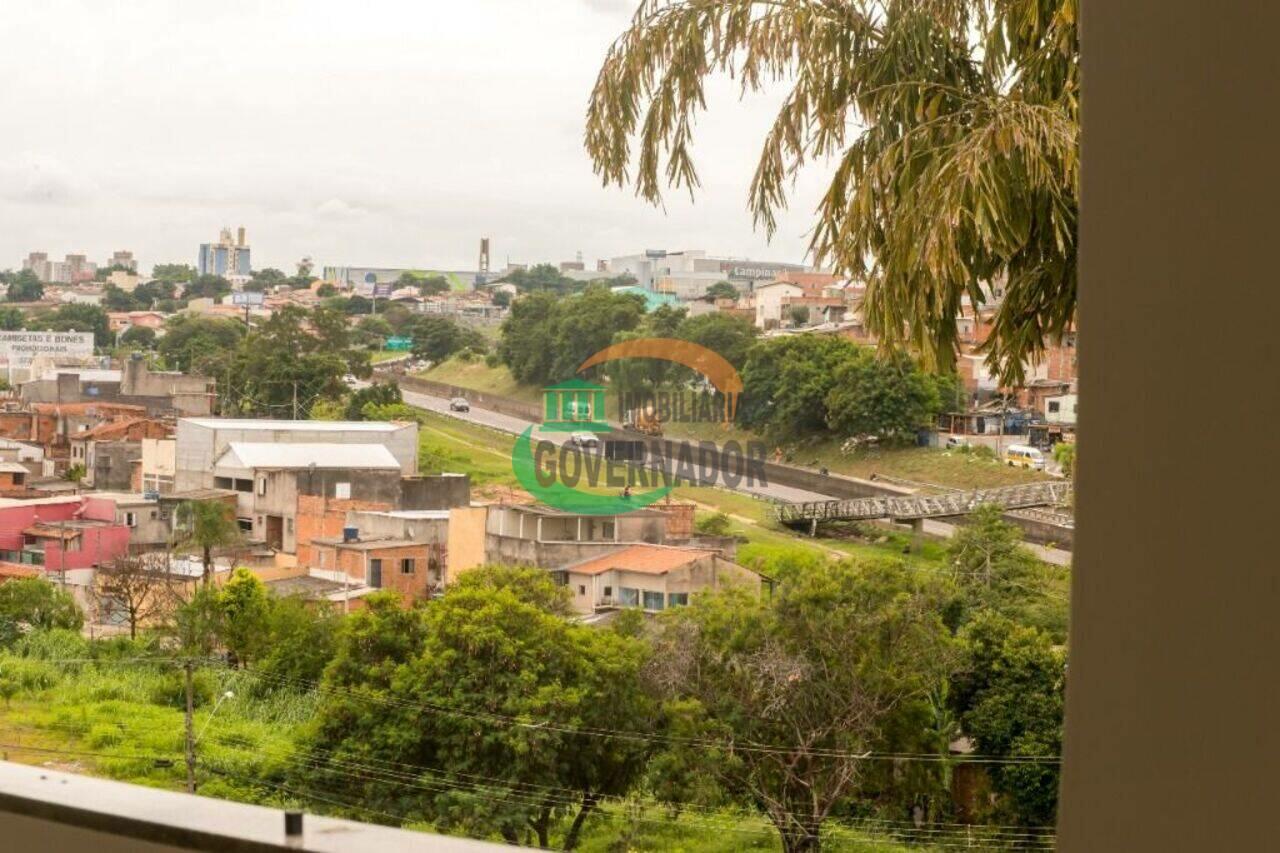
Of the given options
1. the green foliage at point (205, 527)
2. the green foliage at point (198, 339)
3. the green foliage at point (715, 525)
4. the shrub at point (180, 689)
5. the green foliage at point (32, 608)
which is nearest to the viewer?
the shrub at point (180, 689)

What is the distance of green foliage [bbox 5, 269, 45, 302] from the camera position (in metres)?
6.52

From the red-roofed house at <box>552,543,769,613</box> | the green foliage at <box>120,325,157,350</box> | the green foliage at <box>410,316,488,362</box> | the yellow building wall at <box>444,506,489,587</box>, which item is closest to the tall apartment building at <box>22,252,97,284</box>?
the green foliage at <box>120,325,157,350</box>

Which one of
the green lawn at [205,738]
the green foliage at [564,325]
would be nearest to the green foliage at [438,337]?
the green foliage at [564,325]

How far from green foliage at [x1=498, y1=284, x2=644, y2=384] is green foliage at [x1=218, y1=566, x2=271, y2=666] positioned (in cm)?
153

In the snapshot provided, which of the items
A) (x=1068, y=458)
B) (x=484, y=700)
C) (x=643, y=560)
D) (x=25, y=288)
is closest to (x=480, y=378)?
(x=643, y=560)

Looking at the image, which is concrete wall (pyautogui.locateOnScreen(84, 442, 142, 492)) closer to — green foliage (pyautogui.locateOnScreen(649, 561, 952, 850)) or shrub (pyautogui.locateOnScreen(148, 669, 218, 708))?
shrub (pyautogui.locateOnScreen(148, 669, 218, 708))

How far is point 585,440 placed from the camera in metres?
7.16

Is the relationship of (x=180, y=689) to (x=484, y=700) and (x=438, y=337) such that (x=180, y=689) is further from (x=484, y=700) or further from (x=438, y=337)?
(x=438, y=337)

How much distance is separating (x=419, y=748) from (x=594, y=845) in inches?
31.8

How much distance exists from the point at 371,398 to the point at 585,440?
113 centimetres

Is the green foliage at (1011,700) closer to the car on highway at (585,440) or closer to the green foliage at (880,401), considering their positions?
the green foliage at (880,401)

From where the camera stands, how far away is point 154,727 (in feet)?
14.9

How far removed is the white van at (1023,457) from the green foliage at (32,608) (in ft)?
12.5

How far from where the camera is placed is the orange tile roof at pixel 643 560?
19.5 feet
